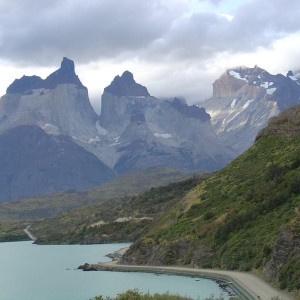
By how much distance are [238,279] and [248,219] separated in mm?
15905

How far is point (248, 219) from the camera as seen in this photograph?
7969cm

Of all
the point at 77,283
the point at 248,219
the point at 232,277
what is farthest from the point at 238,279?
the point at 77,283

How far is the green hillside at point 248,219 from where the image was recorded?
60.4m

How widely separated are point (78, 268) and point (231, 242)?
43.2 metres

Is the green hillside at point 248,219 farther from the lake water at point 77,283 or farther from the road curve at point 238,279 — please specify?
the lake water at point 77,283

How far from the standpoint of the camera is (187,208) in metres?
108

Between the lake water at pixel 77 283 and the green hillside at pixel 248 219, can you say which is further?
the lake water at pixel 77 283

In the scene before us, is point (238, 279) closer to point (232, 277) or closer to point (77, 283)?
point (232, 277)

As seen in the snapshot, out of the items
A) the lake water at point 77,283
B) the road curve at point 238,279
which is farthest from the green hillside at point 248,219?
the lake water at point 77,283

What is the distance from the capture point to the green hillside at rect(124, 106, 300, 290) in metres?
60.4

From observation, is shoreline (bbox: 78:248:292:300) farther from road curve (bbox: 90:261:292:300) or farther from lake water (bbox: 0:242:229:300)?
lake water (bbox: 0:242:229:300)

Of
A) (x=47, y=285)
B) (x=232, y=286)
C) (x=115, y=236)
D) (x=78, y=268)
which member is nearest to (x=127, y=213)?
(x=115, y=236)

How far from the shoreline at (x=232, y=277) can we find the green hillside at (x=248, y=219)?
56.0 inches

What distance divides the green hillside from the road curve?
1.41 m
